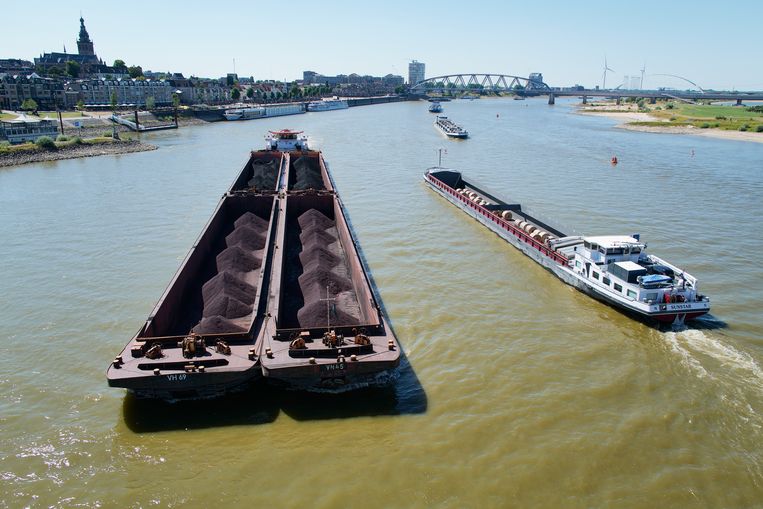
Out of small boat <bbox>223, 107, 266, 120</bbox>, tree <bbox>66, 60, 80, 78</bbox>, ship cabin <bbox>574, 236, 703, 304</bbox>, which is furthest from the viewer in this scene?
tree <bbox>66, 60, 80, 78</bbox>

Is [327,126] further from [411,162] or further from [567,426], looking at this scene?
[567,426]

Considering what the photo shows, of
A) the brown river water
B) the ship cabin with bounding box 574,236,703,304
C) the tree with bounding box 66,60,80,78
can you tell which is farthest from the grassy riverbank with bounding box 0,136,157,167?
the tree with bounding box 66,60,80,78

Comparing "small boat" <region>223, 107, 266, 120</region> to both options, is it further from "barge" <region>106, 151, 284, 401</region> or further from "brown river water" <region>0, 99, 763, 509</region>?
"barge" <region>106, 151, 284, 401</region>

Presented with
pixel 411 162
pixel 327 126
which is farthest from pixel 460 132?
pixel 327 126

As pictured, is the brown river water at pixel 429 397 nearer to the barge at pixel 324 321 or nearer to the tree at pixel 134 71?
the barge at pixel 324 321

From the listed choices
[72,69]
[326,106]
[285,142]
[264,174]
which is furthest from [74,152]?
[72,69]
